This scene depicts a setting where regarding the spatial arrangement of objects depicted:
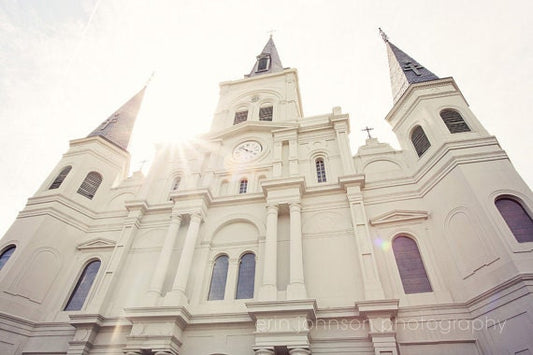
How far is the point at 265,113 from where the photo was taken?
20.7 m

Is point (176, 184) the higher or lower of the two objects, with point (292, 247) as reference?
higher

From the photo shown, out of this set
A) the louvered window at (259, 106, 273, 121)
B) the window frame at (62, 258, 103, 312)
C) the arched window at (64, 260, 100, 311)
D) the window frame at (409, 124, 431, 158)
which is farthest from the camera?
the louvered window at (259, 106, 273, 121)

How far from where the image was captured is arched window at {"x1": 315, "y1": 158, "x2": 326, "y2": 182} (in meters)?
14.9

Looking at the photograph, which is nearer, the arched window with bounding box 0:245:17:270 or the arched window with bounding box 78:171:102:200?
the arched window with bounding box 0:245:17:270

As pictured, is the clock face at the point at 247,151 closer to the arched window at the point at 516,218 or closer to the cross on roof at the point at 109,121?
the cross on roof at the point at 109,121

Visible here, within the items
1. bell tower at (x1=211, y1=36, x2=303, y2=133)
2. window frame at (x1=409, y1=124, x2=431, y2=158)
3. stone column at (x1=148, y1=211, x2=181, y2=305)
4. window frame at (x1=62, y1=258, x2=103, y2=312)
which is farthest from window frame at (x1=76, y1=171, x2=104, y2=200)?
window frame at (x1=409, y1=124, x2=431, y2=158)

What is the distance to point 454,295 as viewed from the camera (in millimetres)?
9531

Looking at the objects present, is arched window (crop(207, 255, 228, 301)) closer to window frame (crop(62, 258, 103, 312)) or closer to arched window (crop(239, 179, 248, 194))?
arched window (crop(239, 179, 248, 194))

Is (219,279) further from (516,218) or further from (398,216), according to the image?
(516,218)

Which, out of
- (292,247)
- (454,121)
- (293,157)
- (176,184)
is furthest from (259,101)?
(292,247)

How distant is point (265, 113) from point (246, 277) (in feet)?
39.4

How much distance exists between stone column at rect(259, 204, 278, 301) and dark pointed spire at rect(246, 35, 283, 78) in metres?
16.7

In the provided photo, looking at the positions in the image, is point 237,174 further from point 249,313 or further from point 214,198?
point 249,313

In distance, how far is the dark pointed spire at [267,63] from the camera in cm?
2630
